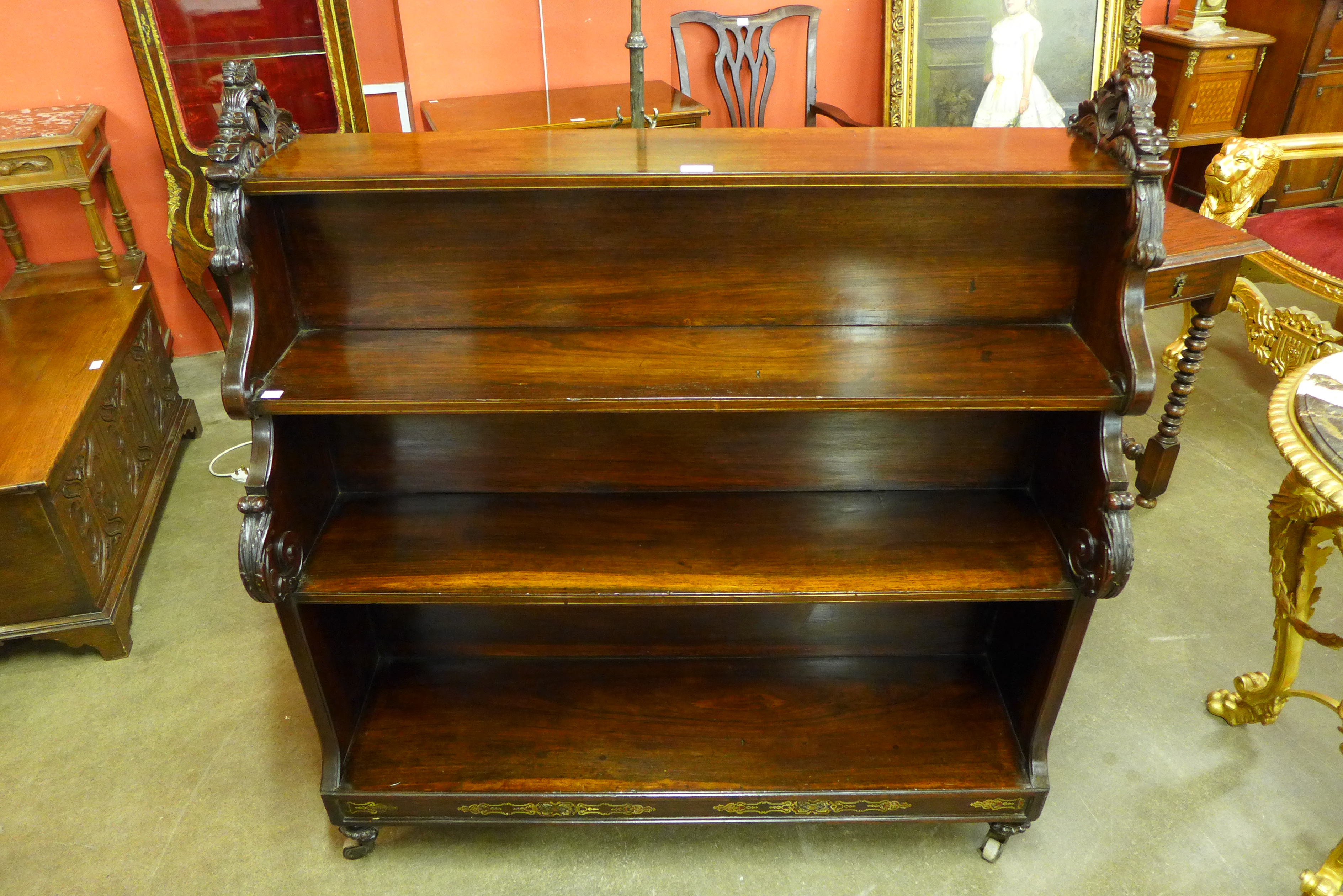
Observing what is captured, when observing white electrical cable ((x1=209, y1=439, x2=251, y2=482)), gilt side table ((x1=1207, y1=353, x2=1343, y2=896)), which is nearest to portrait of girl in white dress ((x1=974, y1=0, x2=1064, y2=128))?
gilt side table ((x1=1207, y1=353, x2=1343, y2=896))

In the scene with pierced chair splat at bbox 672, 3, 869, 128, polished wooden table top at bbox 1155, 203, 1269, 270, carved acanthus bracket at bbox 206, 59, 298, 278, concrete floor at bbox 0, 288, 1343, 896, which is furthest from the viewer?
pierced chair splat at bbox 672, 3, 869, 128

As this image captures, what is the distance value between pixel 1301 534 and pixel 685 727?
4.29ft

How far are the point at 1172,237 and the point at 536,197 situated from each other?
1.89 m

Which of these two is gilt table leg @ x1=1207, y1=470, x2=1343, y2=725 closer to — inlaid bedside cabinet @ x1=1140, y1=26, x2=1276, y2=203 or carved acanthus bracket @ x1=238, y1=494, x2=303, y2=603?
carved acanthus bracket @ x1=238, y1=494, x2=303, y2=603

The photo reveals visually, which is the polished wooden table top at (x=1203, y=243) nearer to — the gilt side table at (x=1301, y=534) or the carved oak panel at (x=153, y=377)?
the gilt side table at (x=1301, y=534)

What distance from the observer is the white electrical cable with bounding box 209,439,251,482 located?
308 cm

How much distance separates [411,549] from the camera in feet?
5.48

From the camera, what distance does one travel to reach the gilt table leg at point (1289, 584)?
182 centimetres

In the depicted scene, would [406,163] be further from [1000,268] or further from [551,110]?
[551,110]

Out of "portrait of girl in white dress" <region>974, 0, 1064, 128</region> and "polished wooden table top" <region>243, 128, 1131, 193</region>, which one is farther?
"portrait of girl in white dress" <region>974, 0, 1064, 128</region>

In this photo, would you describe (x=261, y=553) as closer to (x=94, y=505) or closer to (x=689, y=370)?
(x=689, y=370)

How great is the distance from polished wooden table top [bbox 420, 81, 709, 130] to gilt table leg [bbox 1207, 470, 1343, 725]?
2158 millimetres

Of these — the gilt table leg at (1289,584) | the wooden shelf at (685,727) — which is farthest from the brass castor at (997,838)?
the gilt table leg at (1289,584)

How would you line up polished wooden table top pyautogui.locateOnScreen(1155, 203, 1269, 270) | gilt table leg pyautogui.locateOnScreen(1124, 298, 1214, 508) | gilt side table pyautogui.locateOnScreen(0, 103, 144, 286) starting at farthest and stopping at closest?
gilt side table pyautogui.locateOnScreen(0, 103, 144, 286) < gilt table leg pyautogui.locateOnScreen(1124, 298, 1214, 508) < polished wooden table top pyautogui.locateOnScreen(1155, 203, 1269, 270)
